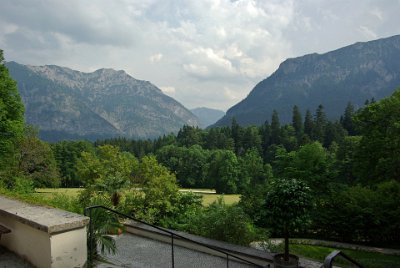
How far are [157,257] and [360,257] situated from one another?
30.0 ft

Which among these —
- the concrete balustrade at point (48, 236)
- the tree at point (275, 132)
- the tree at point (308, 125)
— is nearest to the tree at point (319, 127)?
the tree at point (308, 125)

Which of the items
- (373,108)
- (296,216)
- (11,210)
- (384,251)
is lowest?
(384,251)

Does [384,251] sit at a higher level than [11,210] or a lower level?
lower

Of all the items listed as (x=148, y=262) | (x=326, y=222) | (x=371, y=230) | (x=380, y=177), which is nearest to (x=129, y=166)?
(x=148, y=262)

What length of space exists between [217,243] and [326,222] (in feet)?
38.0

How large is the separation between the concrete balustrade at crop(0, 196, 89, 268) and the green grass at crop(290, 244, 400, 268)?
991cm

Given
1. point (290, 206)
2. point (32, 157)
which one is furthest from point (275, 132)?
point (290, 206)

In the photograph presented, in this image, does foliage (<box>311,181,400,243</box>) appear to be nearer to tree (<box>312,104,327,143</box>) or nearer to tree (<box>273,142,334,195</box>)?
tree (<box>273,142,334,195</box>)

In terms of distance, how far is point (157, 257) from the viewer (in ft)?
36.2

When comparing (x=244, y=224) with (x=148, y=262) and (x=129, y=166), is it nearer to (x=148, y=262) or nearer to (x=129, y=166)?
(x=148, y=262)

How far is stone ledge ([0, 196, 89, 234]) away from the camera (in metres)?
4.89

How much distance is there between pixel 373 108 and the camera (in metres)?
27.9

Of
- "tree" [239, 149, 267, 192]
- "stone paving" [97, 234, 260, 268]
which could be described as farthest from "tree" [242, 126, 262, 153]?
"stone paving" [97, 234, 260, 268]

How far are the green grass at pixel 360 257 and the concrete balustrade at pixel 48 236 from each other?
9.91m
